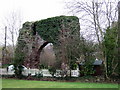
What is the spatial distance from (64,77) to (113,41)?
4.38m

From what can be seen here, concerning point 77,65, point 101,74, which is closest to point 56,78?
point 77,65

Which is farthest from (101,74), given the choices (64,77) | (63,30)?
(63,30)

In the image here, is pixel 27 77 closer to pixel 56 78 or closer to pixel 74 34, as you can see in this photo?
pixel 56 78

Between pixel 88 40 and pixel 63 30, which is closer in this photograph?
pixel 88 40

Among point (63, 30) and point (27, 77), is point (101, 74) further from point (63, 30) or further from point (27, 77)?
point (27, 77)

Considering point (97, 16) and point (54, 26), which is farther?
point (54, 26)

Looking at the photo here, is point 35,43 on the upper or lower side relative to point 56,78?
upper

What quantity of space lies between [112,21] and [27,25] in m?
10.0

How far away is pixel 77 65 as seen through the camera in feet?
47.7

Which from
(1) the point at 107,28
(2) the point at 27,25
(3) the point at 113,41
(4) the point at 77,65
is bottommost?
(4) the point at 77,65

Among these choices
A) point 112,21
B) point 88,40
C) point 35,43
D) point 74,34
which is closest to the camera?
point 112,21

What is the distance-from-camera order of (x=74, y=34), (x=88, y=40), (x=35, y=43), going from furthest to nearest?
(x=35, y=43), (x=74, y=34), (x=88, y=40)

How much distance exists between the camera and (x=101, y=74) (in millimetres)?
13695

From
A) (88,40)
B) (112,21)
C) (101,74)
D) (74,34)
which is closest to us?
(112,21)
